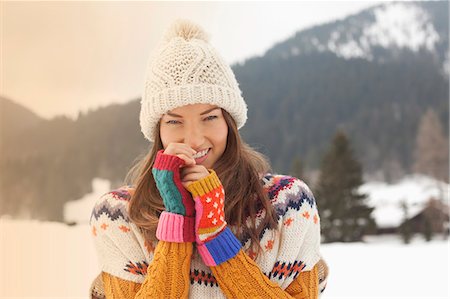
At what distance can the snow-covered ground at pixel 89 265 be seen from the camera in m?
2.26

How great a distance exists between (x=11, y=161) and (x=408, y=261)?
10.6ft

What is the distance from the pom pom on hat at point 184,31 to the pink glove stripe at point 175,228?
389 mm

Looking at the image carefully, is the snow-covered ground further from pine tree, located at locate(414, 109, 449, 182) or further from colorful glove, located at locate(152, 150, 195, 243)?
pine tree, located at locate(414, 109, 449, 182)

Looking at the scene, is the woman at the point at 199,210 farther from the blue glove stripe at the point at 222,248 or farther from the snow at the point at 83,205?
the snow at the point at 83,205

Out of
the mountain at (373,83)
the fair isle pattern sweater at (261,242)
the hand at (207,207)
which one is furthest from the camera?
the mountain at (373,83)

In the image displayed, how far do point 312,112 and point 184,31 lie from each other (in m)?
7.58

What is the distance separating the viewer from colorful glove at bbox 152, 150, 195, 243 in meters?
0.92

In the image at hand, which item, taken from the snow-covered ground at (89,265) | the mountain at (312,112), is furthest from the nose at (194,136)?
the mountain at (312,112)

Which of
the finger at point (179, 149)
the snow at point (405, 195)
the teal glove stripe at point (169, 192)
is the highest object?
the snow at point (405, 195)

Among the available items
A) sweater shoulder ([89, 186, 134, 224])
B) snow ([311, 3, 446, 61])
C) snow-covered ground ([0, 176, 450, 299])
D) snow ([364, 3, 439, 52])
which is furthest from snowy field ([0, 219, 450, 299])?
snow ([364, 3, 439, 52])

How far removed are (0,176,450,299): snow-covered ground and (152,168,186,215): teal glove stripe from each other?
1.40 m

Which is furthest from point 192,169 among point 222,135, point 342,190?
point 342,190

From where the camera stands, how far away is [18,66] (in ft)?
12.0

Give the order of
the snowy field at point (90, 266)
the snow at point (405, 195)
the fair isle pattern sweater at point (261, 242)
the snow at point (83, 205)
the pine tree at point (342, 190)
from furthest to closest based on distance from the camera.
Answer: the pine tree at point (342, 190) < the snow at point (405, 195) < the snow at point (83, 205) < the snowy field at point (90, 266) < the fair isle pattern sweater at point (261, 242)
